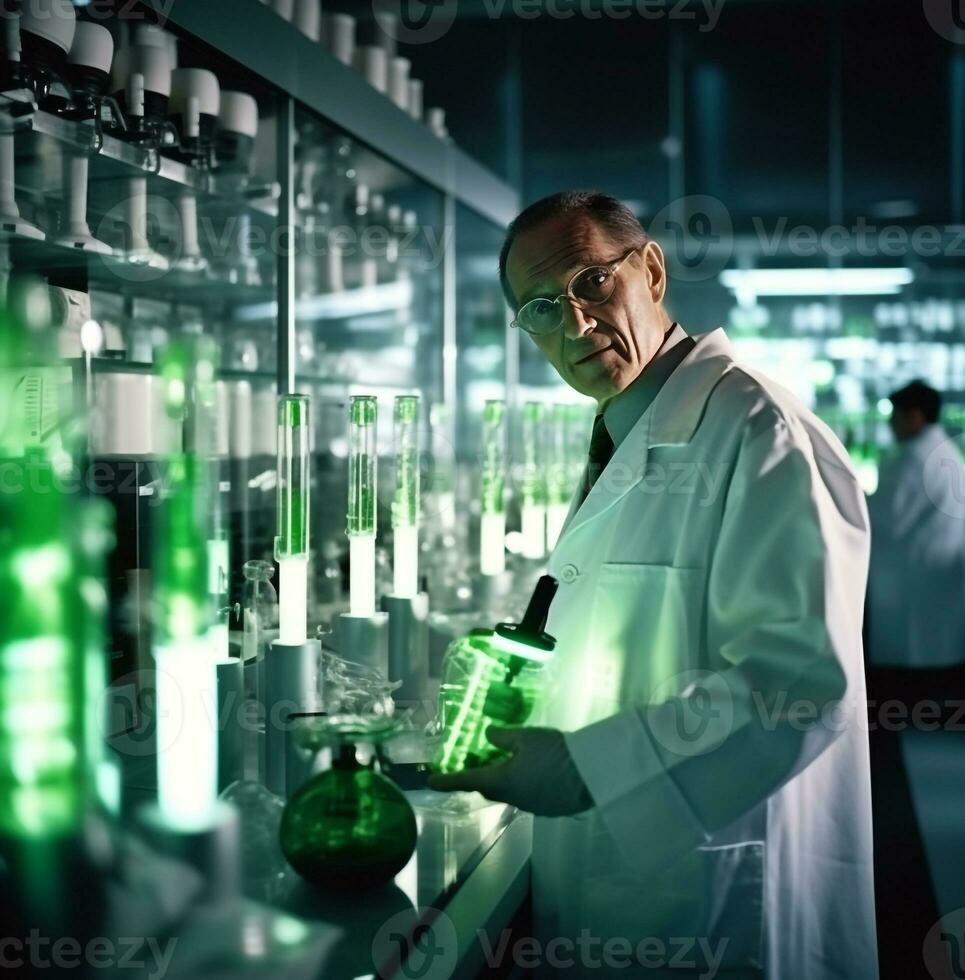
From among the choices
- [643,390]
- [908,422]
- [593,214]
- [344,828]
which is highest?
[593,214]

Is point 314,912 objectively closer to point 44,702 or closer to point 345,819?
point 345,819

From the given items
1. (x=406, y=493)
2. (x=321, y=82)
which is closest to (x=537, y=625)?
(x=406, y=493)

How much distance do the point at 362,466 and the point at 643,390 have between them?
19.4 inches

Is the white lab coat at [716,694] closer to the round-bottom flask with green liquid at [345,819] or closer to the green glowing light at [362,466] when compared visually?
the round-bottom flask with green liquid at [345,819]

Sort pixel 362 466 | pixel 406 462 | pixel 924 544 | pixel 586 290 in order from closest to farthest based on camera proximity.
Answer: pixel 586 290, pixel 362 466, pixel 406 462, pixel 924 544

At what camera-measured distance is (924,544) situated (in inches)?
166

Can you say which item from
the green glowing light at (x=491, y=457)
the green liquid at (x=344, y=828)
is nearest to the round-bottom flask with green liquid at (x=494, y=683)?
the green liquid at (x=344, y=828)

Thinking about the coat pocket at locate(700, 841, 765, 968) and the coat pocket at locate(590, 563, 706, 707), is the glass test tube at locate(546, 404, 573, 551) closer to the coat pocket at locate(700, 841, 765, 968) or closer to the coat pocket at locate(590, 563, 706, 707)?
the coat pocket at locate(590, 563, 706, 707)

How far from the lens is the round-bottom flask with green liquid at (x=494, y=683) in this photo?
104 centimetres

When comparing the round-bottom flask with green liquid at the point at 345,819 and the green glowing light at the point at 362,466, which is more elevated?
the green glowing light at the point at 362,466

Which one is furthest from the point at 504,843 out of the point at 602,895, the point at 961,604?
the point at 961,604

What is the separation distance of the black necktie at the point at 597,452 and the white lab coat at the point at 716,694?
199mm

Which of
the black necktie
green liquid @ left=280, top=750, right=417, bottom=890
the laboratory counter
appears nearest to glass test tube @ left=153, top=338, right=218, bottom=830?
the laboratory counter

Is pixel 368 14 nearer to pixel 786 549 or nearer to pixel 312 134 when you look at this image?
pixel 312 134
